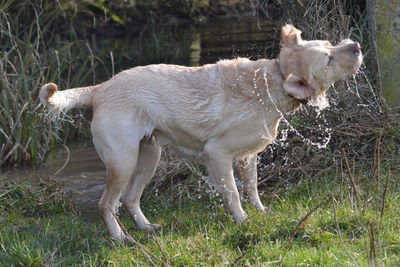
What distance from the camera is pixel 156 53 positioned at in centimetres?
1485

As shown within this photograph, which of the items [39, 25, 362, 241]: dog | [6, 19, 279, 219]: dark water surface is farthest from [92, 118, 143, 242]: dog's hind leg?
[6, 19, 279, 219]: dark water surface

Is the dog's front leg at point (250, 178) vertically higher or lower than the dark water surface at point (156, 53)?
higher

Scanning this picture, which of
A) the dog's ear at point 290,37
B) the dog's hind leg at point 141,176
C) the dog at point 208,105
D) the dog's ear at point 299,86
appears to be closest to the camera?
the dog's ear at point 299,86

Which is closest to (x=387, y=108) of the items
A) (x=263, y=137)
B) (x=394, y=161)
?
(x=394, y=161)

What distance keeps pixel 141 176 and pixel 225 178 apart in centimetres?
90

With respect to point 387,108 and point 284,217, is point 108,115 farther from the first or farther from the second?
point 387,108

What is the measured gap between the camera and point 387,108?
755 centimetres

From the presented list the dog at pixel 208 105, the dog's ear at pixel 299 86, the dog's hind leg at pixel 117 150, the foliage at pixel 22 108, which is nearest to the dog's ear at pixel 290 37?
the dog at pixel 208 105

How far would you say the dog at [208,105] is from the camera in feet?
20.2

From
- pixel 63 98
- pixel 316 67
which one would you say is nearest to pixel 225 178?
pixel 316 67

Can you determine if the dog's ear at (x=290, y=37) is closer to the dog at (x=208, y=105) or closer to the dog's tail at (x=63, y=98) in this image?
the dog at (x=208, y=105)

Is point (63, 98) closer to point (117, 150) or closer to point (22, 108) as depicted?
point (117, 150)

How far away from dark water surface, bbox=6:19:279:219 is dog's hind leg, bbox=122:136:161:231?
820 millimetres

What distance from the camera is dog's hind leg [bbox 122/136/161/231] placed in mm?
6758
